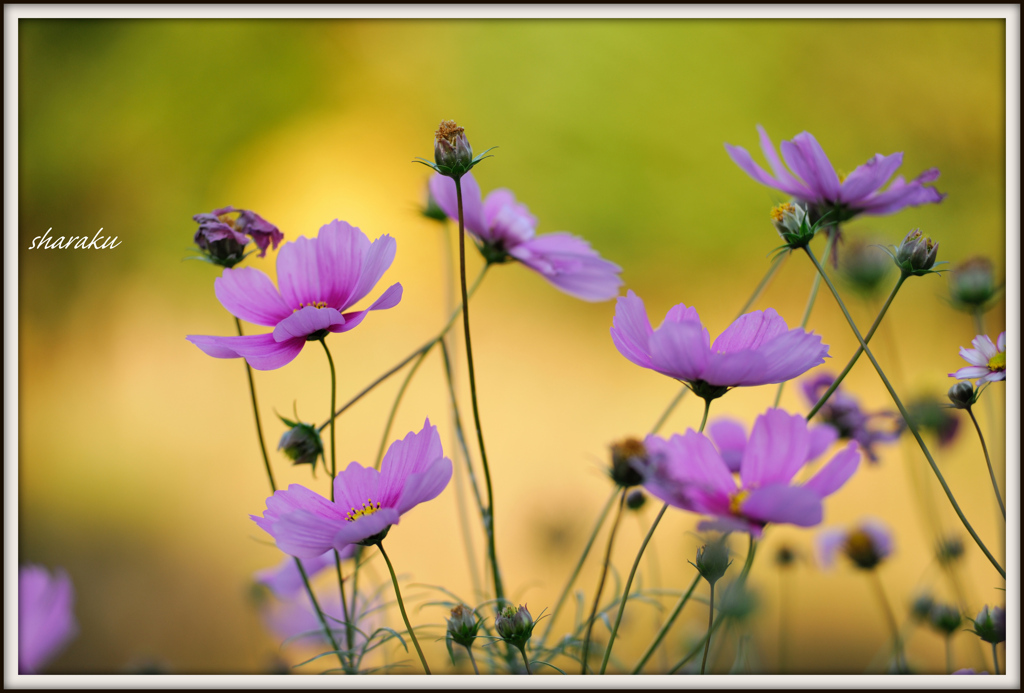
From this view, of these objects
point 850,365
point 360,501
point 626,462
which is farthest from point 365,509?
point 850,365

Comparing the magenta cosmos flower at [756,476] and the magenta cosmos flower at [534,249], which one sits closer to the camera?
the magenta cosmos flower at [756,476]

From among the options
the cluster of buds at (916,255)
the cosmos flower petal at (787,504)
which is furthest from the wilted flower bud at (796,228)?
the cosmos flower petal at (787,504)

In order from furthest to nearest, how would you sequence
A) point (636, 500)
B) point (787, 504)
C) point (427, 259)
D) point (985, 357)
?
point (427, 259), point (636, 500), point (985, 357), point (787, 504)

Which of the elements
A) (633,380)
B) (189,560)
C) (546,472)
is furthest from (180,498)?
(633,380)

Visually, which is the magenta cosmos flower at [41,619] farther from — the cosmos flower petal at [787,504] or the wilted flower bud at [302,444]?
the cosmos flower petal at [787,504]

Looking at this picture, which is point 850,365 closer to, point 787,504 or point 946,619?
point 787,504

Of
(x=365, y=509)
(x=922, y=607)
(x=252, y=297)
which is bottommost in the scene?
(x=922, y=607)

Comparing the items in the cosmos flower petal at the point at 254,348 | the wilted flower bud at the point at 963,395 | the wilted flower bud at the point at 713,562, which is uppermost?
the cosmos flower petal at the point at 254,348
